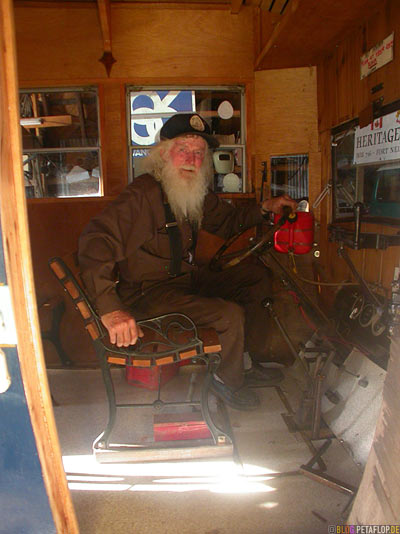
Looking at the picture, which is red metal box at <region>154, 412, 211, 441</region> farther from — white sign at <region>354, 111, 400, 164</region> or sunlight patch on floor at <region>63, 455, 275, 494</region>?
white sign at <region>354, 111, 400, 164</region>

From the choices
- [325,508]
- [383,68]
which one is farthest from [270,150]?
[325,508]

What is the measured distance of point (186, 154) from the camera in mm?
2820

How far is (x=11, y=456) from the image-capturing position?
1.38 metres

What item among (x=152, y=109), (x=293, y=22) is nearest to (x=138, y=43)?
(x=152, y=109)

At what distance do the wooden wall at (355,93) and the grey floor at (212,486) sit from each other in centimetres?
129

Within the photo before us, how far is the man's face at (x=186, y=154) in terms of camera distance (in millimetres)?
2805

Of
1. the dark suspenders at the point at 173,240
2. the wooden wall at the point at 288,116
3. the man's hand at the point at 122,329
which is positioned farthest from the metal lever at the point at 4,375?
the wooden wall at the point at 288,116

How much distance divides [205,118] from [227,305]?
222 cm

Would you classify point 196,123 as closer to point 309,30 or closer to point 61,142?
point 309,30

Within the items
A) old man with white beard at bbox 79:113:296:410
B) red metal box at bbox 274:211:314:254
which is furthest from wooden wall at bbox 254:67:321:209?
red metal box at bbox 274:211:314:254

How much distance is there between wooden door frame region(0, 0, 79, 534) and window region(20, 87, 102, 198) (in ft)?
9.04

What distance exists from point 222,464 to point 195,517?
41cm

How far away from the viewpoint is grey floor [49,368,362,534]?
1.84 metres

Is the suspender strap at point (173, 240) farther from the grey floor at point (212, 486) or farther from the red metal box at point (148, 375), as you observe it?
the grey floor at point (212, 486)
